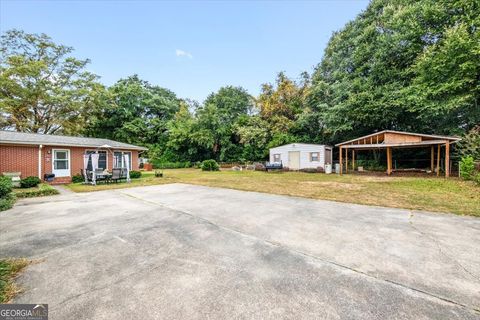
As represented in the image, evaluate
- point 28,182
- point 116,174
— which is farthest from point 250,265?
point 28,182

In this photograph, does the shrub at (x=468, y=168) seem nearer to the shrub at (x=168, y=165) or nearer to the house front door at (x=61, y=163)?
the house front door at (x=61, y=163)

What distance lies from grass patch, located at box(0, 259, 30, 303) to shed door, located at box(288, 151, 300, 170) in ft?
63.8

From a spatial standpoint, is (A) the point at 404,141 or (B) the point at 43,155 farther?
(A) the point at 404,141

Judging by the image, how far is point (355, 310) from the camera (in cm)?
183

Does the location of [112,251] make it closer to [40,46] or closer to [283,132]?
[283,132]

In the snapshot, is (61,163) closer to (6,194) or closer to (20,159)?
(20,159)

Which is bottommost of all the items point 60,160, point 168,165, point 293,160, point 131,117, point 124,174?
point 124,174

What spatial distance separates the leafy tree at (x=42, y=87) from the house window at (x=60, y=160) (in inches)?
490

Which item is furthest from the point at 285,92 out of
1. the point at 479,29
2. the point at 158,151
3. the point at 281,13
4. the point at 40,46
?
the point at 40,46

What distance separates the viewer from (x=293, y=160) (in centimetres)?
2039

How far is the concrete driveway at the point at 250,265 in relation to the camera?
6.19 ft

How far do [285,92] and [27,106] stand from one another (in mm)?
27882

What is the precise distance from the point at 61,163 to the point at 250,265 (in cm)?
1476

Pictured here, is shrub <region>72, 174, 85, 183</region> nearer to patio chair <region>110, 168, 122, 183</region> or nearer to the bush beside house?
patio chair <region>110, 168, 122, 183</region>
